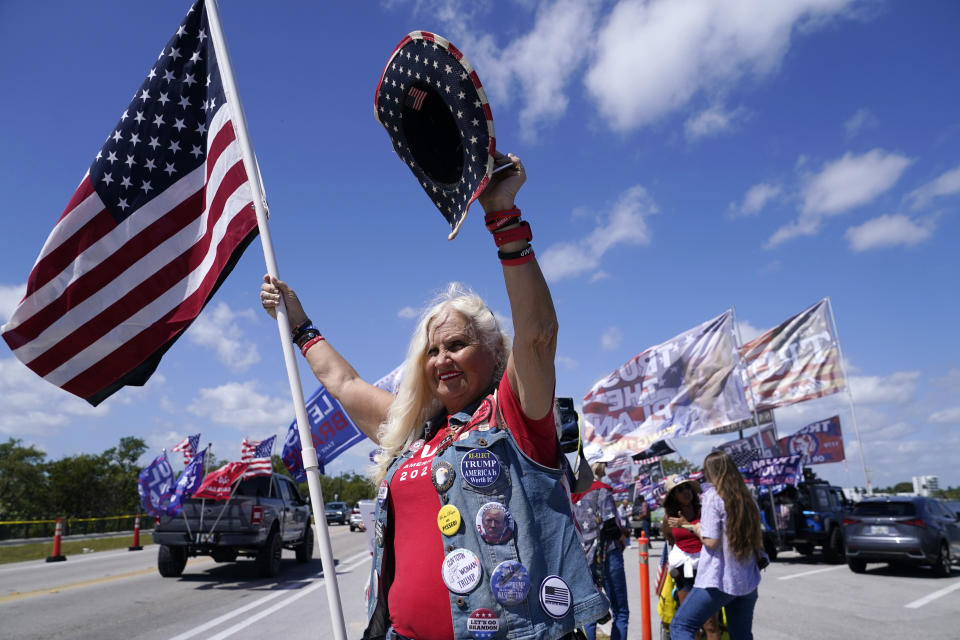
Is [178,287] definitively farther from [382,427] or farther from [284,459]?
[284,459]

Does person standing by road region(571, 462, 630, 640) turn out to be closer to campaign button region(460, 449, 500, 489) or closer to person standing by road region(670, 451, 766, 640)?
person standing by road region(670, 451, 766, 640)

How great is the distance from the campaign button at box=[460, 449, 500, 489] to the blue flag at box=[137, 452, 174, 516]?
18.2m

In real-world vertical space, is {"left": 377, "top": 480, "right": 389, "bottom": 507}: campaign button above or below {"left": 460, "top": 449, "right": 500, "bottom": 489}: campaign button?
below

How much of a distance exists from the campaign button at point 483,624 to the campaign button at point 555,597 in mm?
134


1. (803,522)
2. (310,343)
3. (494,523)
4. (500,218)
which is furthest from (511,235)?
(803,522)

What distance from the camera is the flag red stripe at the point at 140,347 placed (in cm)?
337

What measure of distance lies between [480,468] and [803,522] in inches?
711

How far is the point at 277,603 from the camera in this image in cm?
1044

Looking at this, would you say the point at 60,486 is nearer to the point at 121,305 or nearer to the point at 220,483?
the point at 220,483

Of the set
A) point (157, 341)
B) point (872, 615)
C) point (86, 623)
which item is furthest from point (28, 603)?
point (872, 615)

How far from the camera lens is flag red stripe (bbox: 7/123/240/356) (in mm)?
3404

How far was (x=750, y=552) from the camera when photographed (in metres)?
4.87

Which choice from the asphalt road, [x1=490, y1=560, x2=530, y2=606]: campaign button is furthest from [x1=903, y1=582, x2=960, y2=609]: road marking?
[x1=490, y1=560, x2=530, y2=606]: campaign button

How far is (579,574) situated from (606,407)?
665 inches
